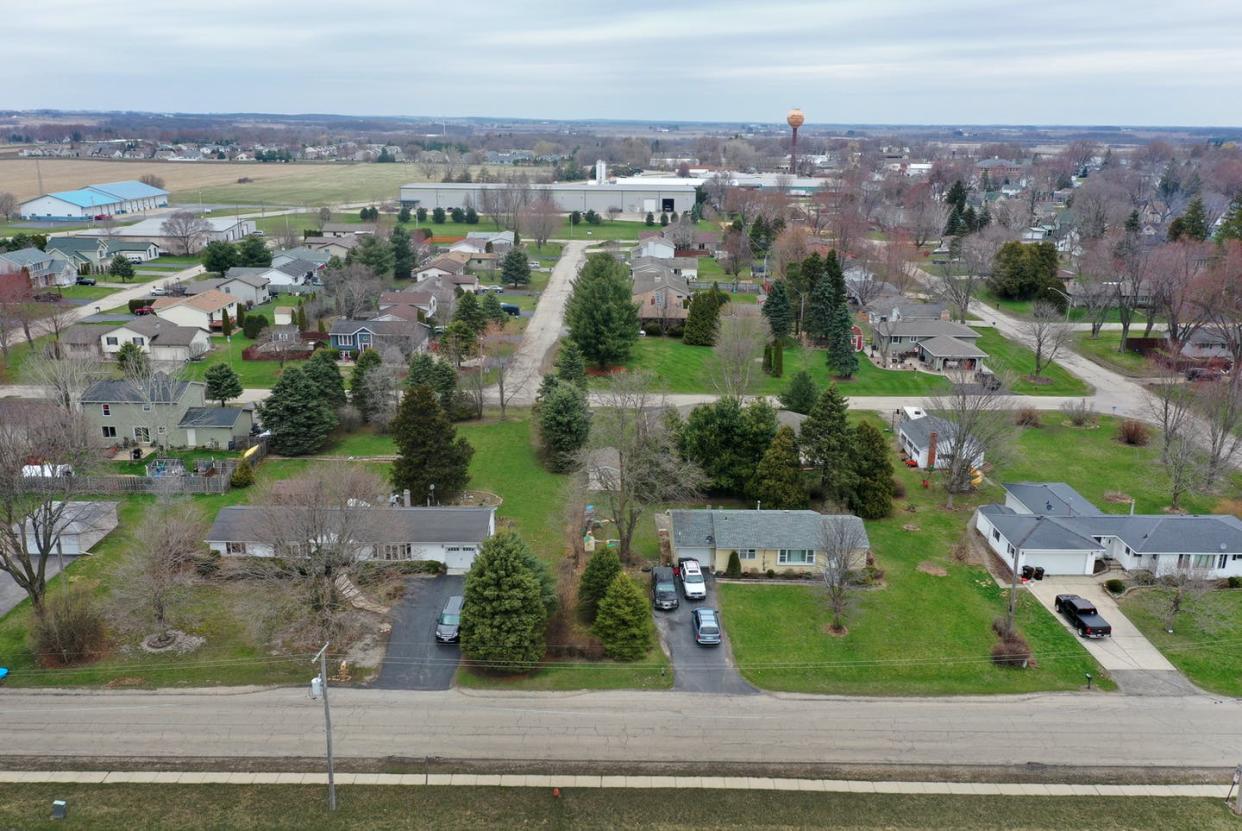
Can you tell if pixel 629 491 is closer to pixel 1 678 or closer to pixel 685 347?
pixel 1 678

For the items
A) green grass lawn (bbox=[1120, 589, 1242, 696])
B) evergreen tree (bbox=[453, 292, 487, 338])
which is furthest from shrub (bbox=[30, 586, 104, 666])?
evergreen tree (bbox=[453, 292, 487, 338])

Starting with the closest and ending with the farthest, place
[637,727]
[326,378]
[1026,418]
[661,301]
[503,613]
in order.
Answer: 1. [637,727]
2. [503,613]
3. [326,378]
4. [1026,418]
5. [661,301]

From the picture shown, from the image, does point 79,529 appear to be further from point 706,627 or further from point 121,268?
point 121,268

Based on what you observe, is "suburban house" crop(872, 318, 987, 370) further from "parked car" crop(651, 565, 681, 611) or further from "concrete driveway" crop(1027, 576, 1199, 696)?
"parked car" crop(651, 565, 681, 611)

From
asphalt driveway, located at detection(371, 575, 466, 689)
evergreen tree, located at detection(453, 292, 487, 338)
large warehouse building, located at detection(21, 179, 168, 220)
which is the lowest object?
asphalt driveway, located at detection(371, 575, 466, 689)

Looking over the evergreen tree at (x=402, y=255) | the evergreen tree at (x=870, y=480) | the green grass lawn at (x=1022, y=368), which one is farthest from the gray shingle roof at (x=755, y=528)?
the evergreen tree at (x=402, y=255)

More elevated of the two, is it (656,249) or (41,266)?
(656,249)

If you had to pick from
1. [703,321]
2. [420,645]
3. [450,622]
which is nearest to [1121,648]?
[450,622]

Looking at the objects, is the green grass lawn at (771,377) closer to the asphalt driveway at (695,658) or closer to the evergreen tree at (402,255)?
the asphalt driveway at (695,658)
